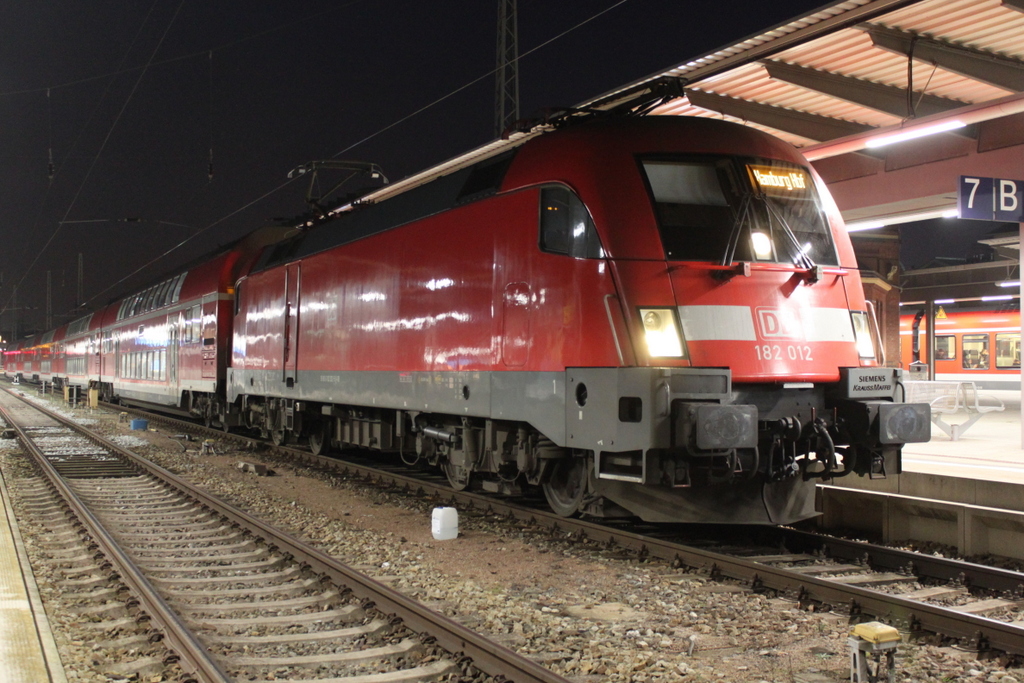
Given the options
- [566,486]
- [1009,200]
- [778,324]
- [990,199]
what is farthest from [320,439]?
[1009,200]

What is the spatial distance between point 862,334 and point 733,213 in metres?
1.70

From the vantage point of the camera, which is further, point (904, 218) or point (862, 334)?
point (904, 218)

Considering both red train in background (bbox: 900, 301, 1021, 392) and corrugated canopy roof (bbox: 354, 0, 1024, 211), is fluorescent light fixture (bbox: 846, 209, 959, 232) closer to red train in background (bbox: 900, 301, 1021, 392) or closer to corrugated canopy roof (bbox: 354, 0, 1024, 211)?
corrugated canopy roof (bbox: 354, 0, 1024, 211)

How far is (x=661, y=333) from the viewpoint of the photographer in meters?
6.91

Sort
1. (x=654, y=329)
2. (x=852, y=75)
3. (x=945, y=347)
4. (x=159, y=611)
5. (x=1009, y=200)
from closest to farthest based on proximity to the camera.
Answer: (x=159, y=611) < (x=654, y=329) < (x=1009, y=200) < (x=852, y=75) < (x=945, y=347)

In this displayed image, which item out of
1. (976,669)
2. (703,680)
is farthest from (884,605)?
(703,680)

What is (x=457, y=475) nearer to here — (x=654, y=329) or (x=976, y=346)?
(x=654, y=329)

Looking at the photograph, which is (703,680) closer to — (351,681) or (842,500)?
(351,681)

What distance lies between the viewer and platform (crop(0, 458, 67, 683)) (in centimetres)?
435

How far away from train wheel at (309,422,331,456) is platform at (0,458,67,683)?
7.74 meters

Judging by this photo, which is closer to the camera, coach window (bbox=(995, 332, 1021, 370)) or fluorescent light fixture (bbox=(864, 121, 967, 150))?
fluorescent light fixture (bbox=(864, 121, 967, 150))

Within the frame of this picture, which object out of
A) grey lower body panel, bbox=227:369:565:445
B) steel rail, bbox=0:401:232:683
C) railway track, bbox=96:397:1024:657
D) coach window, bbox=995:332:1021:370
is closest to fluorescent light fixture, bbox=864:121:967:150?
railway track, bbox=96:397:1024:657

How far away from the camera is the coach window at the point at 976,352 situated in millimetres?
23594

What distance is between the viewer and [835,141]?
10227mm
